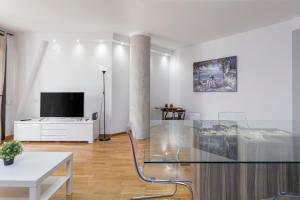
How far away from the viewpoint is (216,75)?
5.34 meters

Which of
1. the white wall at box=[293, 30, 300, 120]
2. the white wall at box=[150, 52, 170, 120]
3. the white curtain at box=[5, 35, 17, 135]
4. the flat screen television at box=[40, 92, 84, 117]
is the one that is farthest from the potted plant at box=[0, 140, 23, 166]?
the white wall at box=[293, 30, 300, 120]

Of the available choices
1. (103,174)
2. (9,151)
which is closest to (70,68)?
(103,174)

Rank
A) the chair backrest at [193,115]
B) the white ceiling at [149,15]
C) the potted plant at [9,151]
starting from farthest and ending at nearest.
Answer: the chair backrest at [193,115] < the white ceiling at [149,15] < the potted plant at [9,151]

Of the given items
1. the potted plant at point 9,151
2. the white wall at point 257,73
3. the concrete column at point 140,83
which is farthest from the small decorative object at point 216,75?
the potted plant at point 9,151

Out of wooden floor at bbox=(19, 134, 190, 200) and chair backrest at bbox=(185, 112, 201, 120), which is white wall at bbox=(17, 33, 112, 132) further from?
chair backrest at bbox=(185, 112, 201, 120)

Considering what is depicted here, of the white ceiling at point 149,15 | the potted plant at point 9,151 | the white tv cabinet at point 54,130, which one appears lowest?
the white tv cabinet at point 54,130

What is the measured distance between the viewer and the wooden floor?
222 centimetres

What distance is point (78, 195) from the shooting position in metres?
2.17

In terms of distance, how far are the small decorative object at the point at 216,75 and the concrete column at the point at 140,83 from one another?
5.76 feet

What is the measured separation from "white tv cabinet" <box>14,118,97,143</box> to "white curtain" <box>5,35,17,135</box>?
0.56 m

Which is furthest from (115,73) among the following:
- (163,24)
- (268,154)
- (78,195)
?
(268,154)

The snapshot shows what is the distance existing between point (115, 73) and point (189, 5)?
2.74 m

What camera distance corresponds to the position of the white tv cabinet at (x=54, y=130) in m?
4.64

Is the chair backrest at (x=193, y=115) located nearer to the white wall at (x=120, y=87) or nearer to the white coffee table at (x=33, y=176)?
the white wall at (x=120, y=87)
